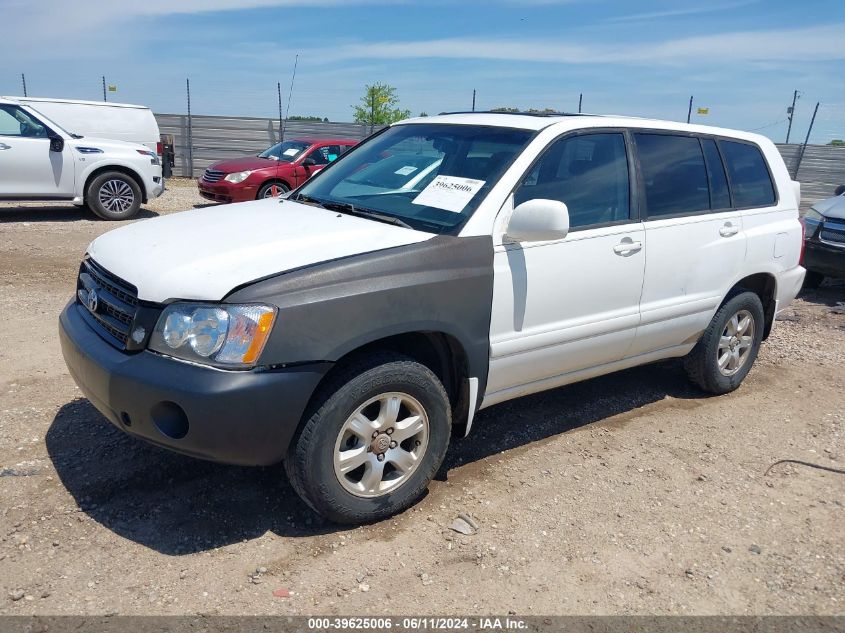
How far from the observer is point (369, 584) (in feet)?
A: 9.14

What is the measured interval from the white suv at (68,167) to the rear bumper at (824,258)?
31.8ft

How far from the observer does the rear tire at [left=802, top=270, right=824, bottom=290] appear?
8727mm

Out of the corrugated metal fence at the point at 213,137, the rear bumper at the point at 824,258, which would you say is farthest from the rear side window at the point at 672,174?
the corrugated metal fence at the point at 213,137

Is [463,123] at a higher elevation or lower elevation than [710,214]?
higher

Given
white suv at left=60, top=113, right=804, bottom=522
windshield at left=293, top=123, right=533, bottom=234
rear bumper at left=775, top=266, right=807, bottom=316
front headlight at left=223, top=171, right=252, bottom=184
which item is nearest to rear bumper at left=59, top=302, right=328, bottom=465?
white suv at left=60, top=113, right=804, bottom=522

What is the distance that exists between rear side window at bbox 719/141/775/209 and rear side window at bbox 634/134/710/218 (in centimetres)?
32

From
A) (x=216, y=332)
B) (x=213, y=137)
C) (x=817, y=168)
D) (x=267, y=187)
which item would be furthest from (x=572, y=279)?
(x=817, y=168)

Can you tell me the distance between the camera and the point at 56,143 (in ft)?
34.6

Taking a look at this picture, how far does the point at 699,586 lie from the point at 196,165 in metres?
19.6

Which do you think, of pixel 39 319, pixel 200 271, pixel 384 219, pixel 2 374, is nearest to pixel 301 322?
pixel 200 271

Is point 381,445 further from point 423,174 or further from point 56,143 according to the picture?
point 56,143

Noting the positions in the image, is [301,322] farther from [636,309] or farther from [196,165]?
[196,165]

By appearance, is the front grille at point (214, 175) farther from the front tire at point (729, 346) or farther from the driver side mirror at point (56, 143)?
the front tire at point (729, 346)

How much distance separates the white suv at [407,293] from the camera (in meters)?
2.76
